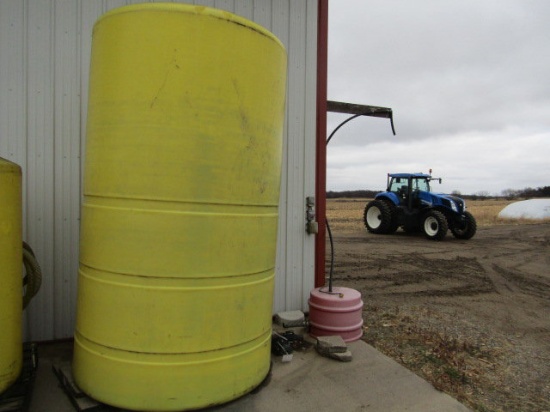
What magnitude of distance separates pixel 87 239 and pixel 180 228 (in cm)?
69

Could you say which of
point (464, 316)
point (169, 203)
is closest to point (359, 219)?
point (464, 316)

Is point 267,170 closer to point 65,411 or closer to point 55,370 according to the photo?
point 65,411

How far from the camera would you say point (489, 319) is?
5.61m

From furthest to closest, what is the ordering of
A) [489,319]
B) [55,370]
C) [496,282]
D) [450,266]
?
[450,266] < [496,282] < [489,319] < [55,370]

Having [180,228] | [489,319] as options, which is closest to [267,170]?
[180,228]

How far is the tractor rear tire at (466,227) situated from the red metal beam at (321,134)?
11.7m

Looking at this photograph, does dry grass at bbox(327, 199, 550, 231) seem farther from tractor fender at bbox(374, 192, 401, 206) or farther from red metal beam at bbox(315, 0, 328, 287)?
red metal beam at bbox(315, 0, 328, 287)

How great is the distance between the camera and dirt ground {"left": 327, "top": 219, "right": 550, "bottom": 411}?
351cm

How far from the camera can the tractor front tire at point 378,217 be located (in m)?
15.6

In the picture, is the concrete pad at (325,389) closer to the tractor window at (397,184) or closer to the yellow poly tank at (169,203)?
the yellow poly tank at (169,203)

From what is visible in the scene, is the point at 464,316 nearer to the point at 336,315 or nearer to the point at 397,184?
the point at 336,315

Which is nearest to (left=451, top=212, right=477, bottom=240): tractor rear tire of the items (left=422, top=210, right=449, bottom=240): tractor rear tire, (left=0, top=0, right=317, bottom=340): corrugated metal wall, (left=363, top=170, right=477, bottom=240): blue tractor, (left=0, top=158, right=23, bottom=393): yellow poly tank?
(left=363, top=170, right=477, bottom=240): blue tractor

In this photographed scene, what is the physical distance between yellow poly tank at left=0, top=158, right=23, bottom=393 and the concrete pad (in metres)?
0.34

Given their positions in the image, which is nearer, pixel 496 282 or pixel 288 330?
pixel 288 330
